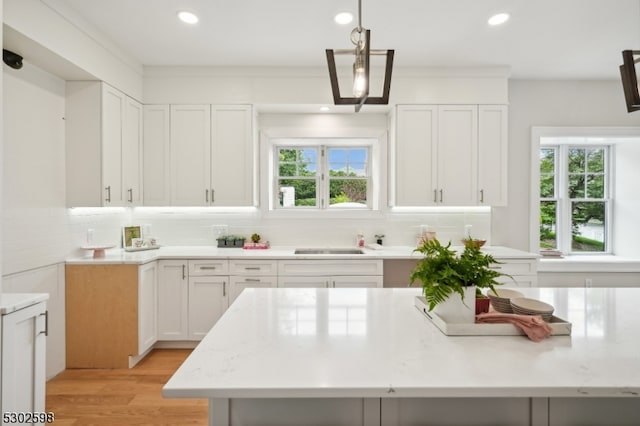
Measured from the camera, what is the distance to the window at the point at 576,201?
429cm

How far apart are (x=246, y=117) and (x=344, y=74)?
110cm

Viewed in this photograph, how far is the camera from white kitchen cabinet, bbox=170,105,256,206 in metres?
3.57

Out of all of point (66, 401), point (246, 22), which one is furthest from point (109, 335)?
point (246, 22)

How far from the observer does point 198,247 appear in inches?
151

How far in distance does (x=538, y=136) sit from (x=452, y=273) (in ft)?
11.3

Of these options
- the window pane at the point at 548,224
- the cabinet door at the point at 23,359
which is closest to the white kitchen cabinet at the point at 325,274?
the cabinet door at the point at 23,359

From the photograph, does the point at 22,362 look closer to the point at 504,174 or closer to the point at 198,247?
the point at 198,247

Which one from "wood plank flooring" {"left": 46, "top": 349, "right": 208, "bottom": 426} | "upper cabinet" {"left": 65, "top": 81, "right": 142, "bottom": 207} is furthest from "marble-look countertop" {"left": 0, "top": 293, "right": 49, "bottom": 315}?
"upper cabinet" {"left": 65, "top": 81, "right": 142, "bottom": 207}

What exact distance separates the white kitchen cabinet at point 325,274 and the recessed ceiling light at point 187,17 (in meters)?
2.13

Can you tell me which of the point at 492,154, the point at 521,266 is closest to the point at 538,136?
the point at 492,154

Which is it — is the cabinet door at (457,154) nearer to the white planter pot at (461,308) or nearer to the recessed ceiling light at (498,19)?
the recessed ceiling light at (498,19)

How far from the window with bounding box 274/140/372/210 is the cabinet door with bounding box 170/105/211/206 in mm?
843

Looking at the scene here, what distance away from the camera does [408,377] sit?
3.09ft

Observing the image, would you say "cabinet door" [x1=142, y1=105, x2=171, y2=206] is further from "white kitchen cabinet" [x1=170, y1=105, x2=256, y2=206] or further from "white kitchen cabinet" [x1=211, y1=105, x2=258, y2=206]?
"white kitchen cabinet" [x1=211, y1=105, x2=258, y2=206]
